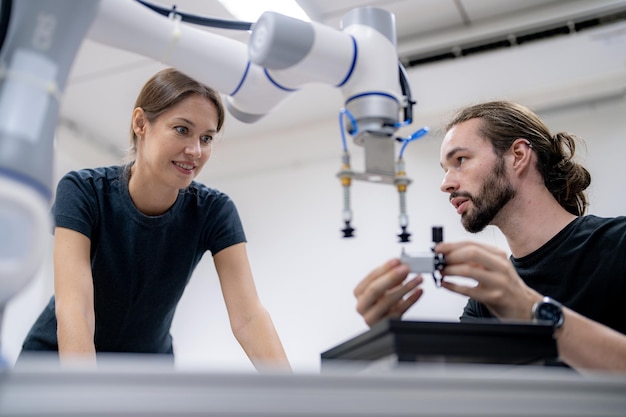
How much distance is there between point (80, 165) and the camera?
413 cm

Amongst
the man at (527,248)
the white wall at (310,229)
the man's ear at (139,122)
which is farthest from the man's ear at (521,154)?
the white wall at (310,229)

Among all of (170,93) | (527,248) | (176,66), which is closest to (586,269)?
(527,248)

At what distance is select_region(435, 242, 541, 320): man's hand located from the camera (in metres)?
0.84

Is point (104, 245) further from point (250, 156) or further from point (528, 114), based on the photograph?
point (250, 156)

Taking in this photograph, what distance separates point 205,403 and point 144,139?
1347 millimetres

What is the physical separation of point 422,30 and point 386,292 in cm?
249

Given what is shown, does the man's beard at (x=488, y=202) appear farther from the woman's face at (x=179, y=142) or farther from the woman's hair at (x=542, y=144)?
the woman's face at (x=179, y=142)

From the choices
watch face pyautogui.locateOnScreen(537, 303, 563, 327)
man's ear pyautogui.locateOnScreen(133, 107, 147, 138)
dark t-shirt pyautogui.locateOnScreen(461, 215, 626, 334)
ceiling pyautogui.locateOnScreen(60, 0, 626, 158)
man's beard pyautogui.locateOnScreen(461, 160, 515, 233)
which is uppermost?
ceiling pyautogui.locateOnScreen(60, 0, 626, 158)

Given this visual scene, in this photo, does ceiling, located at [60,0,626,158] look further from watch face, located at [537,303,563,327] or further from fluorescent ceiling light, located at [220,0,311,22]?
watch face, located at [537,303,563,327]

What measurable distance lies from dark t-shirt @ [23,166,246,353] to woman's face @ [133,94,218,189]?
63 millimetres

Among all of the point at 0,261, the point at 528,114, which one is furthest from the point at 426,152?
the point at 0,261

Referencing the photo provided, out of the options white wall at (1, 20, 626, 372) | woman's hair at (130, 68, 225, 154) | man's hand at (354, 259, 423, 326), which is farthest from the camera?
white wall at (1, 20, 626, 372)

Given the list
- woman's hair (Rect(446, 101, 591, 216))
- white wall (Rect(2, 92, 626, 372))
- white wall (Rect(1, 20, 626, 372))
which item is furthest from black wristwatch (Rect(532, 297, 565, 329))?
white wall (Rect(2, 92, 626, 372))

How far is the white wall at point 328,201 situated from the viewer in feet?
10.2
